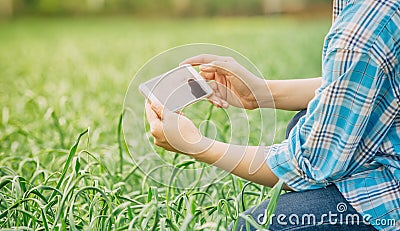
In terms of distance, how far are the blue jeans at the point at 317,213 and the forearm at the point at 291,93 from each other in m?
0.38

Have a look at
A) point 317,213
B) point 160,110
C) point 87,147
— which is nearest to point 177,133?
point 160,110

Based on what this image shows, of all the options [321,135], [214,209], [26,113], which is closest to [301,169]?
[321,135]

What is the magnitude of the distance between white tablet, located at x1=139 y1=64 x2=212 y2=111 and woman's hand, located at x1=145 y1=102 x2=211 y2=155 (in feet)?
0.20

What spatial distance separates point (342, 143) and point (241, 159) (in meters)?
0.26

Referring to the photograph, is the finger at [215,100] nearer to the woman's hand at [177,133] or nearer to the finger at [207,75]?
the finger at [207,75]

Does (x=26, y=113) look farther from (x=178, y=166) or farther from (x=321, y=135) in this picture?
(x=321, y=135)

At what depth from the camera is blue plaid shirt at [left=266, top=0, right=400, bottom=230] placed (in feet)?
4.52

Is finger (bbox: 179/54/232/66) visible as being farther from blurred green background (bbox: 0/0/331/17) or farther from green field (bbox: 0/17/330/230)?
blurred green background (bbox: 0/0/331/17)

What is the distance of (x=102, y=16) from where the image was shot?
20.4 m

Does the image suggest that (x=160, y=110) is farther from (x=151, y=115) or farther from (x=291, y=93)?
(x=291, y=93)

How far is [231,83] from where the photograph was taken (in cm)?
179

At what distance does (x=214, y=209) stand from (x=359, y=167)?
41 cm

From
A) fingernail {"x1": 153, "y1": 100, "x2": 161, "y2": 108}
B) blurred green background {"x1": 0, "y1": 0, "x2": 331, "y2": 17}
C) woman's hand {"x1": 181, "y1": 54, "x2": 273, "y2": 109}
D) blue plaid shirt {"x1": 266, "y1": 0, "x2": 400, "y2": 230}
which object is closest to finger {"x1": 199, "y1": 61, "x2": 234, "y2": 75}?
woman's hand {"x1": 181, "y1": 54, "x2": 273, "y2": 109}

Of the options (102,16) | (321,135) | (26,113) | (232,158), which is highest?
(321,135)
